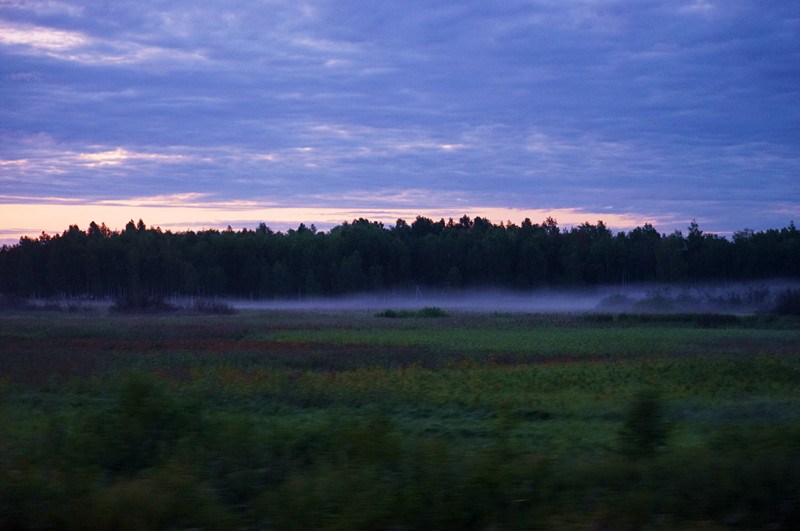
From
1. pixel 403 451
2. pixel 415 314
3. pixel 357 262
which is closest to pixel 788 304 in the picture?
pixel 415 314

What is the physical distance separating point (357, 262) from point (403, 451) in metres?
104

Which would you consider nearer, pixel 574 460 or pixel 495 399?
pixel 574 460

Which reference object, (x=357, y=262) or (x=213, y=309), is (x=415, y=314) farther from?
(x=357, y=262)

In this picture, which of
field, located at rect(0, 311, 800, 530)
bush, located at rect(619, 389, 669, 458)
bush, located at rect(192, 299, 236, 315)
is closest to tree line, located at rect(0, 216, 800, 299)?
bush, located at rect(192, 299, 236, 315)

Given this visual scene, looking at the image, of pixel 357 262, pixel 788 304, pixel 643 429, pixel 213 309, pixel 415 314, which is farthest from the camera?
pixel 357 262

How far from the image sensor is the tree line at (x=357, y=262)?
353 feet

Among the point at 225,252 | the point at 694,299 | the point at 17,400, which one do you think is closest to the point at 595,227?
the point at 694,299

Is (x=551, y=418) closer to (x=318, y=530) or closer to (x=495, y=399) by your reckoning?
(x=495, y=399)

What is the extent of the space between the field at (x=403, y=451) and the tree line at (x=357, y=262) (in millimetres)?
90034

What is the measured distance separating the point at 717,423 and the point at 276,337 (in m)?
31.1

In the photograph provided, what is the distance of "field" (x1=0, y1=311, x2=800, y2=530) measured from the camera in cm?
664

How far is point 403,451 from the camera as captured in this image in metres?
8.64

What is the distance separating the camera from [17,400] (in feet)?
54.3

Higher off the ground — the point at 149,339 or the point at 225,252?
the point at 225,252
